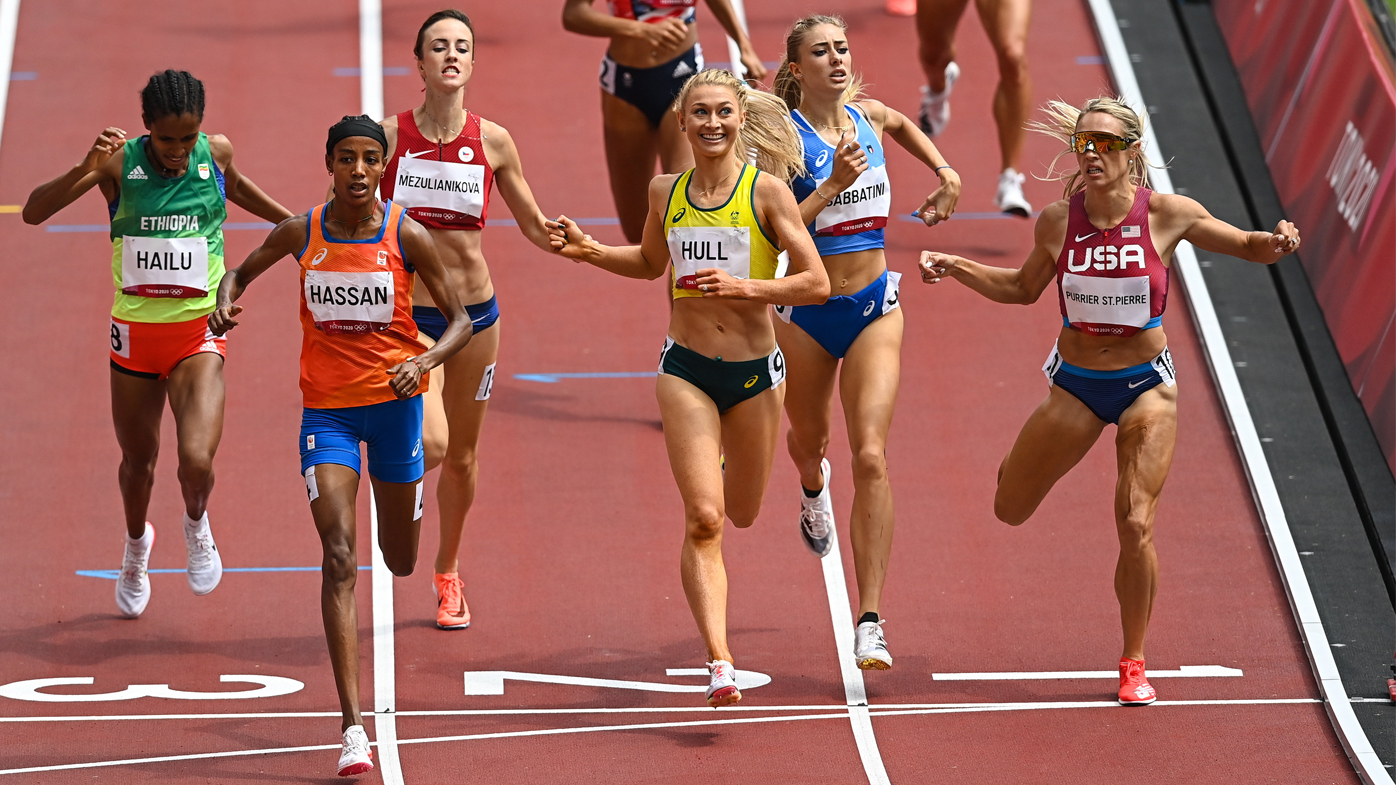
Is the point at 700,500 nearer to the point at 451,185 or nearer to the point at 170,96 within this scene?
the point at 451,185

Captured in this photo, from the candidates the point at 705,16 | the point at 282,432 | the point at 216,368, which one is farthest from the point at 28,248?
the point at 705,16

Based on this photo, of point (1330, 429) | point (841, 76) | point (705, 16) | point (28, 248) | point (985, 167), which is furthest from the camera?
point (705, 16)

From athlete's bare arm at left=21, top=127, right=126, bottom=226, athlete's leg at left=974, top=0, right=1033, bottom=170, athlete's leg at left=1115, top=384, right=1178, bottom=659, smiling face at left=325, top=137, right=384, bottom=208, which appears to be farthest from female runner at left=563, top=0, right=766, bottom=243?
athlete's leg at left=1115, top=384, right=1178, bottom=659

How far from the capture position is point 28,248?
11852mm

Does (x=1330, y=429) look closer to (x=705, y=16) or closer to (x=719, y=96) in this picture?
(x=719, y=96)

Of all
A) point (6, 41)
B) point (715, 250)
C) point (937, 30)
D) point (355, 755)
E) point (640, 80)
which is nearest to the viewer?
point (355, 755)

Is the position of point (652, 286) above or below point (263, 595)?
above

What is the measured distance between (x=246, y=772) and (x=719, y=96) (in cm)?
327

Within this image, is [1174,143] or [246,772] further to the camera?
[1174,143]

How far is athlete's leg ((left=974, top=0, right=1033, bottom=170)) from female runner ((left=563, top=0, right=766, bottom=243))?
203 centimetres

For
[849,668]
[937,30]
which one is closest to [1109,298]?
[849,668]

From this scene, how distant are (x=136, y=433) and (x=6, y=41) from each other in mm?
7372

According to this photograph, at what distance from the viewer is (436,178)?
26.1 ft

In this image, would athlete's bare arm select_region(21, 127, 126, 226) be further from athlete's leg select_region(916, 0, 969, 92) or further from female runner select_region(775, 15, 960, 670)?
athlete's leg select_region(916, 0, 969, 92)
